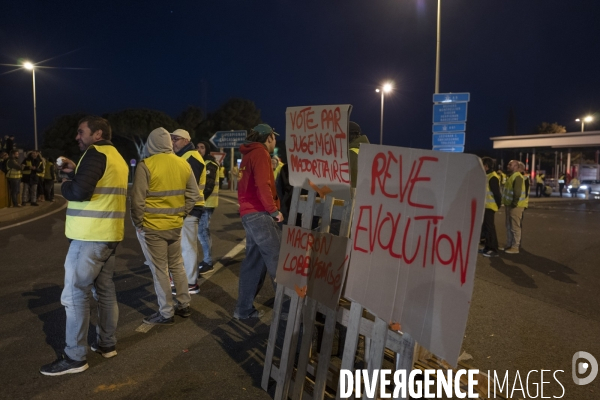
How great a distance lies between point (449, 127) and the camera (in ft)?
45.5

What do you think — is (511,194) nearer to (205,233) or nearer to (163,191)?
(205,233)

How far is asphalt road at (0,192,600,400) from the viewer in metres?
3.55

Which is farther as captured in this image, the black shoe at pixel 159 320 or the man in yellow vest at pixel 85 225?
the black shoe at pixel 159 320

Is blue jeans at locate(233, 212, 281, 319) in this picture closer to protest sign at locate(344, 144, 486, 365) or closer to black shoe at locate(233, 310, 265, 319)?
black shoe at locate(233, 310, 265, 319)

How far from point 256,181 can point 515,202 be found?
6.47m

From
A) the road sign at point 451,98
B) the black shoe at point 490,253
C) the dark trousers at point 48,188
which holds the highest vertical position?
the road sign at point 451,98

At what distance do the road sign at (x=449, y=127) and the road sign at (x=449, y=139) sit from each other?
114mm

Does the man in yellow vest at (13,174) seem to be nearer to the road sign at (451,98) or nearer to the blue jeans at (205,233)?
the blue jeans at (205,233)

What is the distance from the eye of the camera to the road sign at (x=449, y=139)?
13664 millimetres

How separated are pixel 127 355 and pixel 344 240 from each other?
229 cm

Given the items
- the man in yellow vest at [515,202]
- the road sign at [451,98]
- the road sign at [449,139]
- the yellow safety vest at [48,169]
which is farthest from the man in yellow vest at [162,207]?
the yellow safety vest at [48,169]

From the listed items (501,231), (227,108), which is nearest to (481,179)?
(501,231)

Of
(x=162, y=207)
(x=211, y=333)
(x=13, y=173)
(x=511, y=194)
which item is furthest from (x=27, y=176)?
Result: (x=511, y=194)

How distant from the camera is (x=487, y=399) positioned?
9.02 feet
